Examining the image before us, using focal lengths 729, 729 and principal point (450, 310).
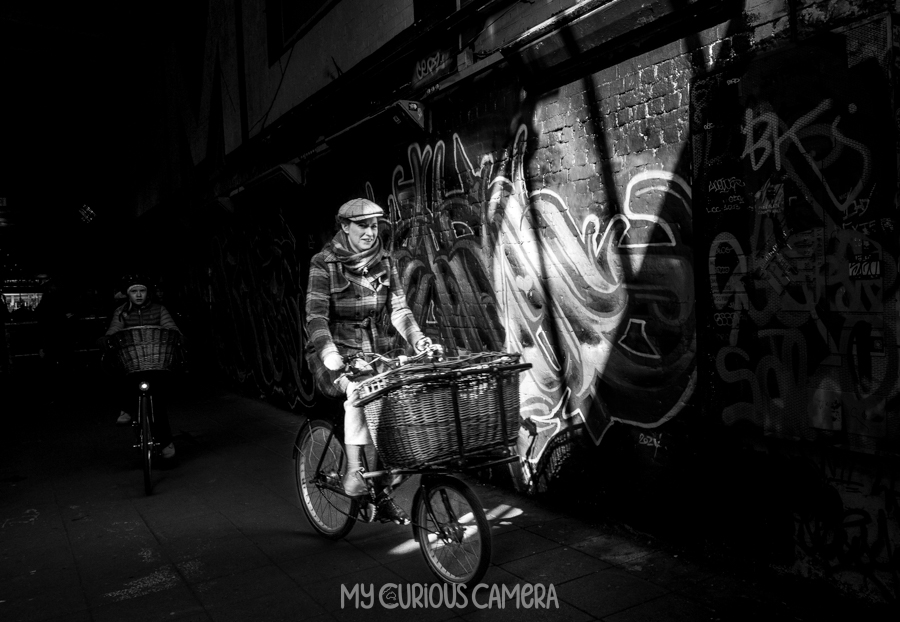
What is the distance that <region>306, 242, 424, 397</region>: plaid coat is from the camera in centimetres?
449

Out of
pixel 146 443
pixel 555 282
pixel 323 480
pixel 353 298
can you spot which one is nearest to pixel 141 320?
pixel 146 443

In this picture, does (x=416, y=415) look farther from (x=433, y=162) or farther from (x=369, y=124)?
(x=369, y=124)

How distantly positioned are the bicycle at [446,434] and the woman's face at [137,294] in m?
3.57

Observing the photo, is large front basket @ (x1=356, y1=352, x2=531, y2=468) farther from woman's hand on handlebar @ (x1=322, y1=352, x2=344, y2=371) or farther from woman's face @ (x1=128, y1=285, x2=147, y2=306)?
woman's face @ (x1=128, y1=285, x2=147, y2=306)

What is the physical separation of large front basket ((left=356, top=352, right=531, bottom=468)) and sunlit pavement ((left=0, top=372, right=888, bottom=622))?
2.86 feet

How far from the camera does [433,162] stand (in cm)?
650

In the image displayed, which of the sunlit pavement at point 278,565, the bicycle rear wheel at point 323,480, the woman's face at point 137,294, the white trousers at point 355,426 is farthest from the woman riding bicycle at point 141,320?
the white trousers at point 355,426

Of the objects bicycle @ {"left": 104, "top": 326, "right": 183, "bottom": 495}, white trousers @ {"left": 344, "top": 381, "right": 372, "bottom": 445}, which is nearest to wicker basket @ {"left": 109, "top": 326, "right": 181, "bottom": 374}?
bicycle @ {"left": 104, "top": 326, "right": 183, "bottom": 495}

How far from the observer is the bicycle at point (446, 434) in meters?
3.54

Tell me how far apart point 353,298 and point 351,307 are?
2.3 inches

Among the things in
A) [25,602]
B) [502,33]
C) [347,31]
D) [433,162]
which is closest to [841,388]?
[502,33]

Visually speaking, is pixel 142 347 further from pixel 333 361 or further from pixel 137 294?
pixel 333 361

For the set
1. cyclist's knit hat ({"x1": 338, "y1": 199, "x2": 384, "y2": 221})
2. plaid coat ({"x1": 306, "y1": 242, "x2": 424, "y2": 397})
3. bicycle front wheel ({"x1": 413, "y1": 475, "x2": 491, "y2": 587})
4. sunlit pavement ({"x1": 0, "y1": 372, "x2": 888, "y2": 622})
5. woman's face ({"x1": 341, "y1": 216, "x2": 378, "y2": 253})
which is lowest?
sunlit pavement ({"x1": 0, "y1": 372, "x2": 888, "y2": 622})

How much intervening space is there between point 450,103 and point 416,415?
11.5 feet
